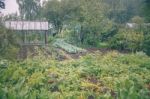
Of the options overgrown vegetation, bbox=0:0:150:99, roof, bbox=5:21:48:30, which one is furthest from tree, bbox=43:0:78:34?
roof, bbox=5:21:48:30

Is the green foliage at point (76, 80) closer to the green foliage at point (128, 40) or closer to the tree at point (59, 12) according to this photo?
the green foliage at point (128, 40)

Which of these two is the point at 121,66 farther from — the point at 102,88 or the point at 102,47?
the point at 102,47

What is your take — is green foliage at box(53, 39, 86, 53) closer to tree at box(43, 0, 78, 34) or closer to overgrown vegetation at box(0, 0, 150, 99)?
overgrown vegetation at box(0, 0, 150, 99)

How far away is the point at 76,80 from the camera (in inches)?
552

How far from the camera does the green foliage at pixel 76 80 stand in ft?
34.2

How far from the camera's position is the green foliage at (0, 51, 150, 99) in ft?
34.2

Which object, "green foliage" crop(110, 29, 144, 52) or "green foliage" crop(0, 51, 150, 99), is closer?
"green foliage" crop(0, 51, 150, 99)

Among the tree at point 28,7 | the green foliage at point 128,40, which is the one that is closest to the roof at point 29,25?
the green foliage at point 128,40

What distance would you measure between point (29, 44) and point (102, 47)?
23.8 ft

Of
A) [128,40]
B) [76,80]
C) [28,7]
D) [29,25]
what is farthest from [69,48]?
[28,7]

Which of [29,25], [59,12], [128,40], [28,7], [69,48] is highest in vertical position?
[28,7]

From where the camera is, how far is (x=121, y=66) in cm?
1772

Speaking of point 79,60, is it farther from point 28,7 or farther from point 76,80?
point 28,7

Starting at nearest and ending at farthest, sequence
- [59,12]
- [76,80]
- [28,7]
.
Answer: [76,80], [59,12], [28,7]
